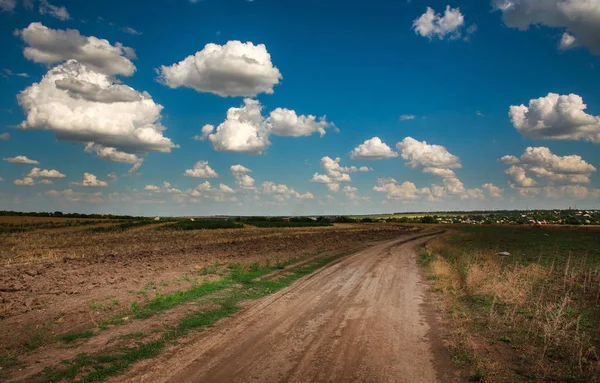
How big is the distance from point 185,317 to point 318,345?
196 inches

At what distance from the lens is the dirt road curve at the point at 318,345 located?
716 cm

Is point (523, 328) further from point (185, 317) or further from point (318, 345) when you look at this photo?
point (185, 317)

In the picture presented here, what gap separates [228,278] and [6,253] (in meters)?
22.0

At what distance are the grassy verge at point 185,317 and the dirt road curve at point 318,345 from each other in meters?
0.66

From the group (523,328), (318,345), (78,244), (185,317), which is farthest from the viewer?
(78,244)

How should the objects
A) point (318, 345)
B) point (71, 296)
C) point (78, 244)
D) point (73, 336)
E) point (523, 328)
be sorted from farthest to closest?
point (78, 244), point (71, 296), point (523, 328), point (73, 336), point (318, 345)

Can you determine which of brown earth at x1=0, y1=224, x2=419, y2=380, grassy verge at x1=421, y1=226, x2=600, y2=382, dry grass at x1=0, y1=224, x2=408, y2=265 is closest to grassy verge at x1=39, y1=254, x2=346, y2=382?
brown earth at x1=0, y1=224, x2=419, y2=380

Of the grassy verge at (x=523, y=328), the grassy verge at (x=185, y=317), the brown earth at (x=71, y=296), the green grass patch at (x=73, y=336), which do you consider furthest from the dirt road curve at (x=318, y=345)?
the green grass patch at (x=73, y=336)

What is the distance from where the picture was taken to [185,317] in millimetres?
11484

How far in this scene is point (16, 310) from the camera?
1180 centimetres

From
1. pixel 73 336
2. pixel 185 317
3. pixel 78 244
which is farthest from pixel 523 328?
pixel 78 244

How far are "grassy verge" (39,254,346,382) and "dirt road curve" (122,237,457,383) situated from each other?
0.66m

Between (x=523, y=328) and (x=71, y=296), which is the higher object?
(x=71, y=296)

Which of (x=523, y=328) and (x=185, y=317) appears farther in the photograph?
(x=185, y=317)
